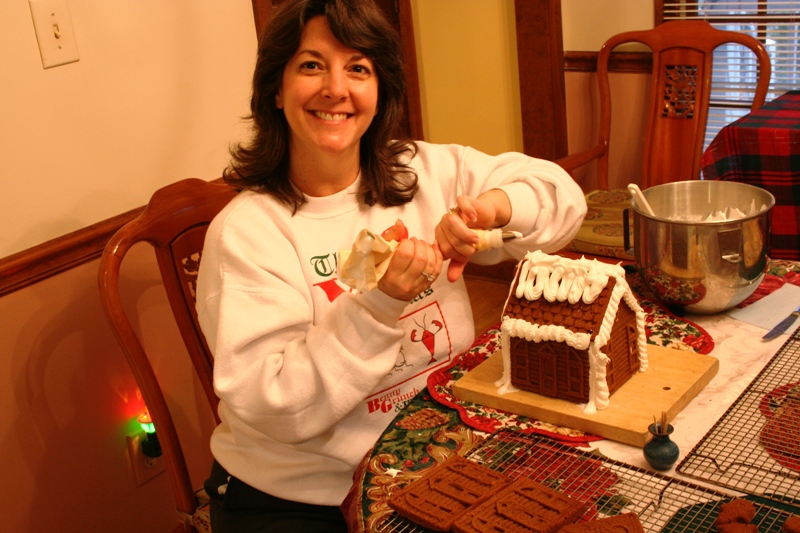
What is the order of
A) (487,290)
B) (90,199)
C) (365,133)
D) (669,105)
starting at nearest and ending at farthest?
(365,133), (90,199), (669,105), (487,290)

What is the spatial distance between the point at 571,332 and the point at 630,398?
0.46 feet

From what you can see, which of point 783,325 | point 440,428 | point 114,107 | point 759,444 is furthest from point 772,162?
point 114,107

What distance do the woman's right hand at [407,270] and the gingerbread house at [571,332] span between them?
6.6 inches

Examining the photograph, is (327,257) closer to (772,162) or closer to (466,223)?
(466,223)

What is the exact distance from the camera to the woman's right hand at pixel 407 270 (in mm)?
1285

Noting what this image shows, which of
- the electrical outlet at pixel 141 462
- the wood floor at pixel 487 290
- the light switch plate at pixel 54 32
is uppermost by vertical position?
the light switch plate at pixel 54 32

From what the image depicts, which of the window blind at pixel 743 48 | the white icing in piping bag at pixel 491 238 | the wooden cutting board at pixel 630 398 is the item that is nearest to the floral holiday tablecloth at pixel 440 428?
the wooden cutting board at pixel 630 398

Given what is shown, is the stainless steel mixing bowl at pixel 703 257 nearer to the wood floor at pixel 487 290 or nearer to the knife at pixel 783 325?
the knife at pixel 783 325

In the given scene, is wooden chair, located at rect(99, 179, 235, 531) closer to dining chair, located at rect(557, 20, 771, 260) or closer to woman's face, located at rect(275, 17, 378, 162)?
woman's face, located at rect(275, 17, 378, 162)

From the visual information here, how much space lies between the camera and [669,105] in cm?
309

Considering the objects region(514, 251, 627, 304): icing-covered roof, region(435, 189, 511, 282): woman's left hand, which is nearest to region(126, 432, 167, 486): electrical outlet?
region(435, 189, 511, 282): woman's left hand

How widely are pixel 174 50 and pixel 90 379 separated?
34.9 inches

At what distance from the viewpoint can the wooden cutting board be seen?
1.24 m

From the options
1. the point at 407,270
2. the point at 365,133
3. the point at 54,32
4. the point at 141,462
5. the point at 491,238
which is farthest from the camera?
the point at 141,462
